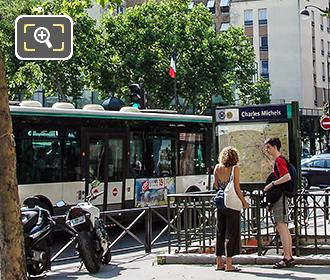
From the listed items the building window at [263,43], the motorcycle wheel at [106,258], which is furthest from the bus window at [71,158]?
the building window at [263,43]

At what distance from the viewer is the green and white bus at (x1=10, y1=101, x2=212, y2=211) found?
42.9 ft

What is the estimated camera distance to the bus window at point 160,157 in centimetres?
1561

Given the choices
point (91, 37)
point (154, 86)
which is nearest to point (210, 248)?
point (91, 37)

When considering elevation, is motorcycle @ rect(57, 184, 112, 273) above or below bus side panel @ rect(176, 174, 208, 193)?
below

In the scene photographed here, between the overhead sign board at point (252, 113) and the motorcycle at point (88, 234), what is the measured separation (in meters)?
3.52

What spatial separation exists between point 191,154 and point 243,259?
786 cm

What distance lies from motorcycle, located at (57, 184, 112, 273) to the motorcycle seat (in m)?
0.53

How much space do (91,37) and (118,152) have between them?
18.3m

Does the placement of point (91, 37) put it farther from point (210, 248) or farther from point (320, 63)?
point (320, 63)

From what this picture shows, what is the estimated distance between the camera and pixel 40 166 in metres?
13.2

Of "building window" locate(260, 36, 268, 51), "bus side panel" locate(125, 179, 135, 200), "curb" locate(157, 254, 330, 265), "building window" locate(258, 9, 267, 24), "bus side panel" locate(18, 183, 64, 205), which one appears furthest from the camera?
"building window" locate(258, 9, 267, 24)

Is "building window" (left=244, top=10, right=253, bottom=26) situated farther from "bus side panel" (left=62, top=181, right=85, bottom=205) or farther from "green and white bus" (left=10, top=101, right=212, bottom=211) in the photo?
"bus side panel" (left=62, top=181, right=85, bottom=205)

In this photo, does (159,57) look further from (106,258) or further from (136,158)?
(106,258)

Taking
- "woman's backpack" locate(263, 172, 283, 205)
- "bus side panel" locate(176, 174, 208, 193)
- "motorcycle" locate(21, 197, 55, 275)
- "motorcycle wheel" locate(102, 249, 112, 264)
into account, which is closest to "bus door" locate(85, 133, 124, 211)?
"bus side panel" locate(176, 174, 208, 193)
